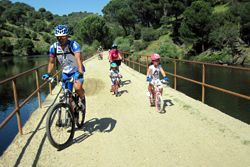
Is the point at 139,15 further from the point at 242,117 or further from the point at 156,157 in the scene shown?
the point at 156,157

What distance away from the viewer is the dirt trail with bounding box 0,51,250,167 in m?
4.87

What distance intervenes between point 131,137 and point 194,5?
58379 millimetres

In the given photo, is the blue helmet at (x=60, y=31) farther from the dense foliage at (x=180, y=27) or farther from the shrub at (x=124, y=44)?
the shrub at (x=124, y=44)

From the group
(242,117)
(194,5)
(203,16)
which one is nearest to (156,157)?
(242,117)

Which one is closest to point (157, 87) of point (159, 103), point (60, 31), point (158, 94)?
point (158, 94)

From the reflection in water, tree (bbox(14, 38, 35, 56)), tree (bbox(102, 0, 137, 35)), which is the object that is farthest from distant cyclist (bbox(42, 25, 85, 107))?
tree (bbox(14, 38, 35, 56))

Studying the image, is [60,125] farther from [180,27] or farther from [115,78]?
[180,27]

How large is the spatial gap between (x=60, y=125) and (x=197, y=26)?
180ft

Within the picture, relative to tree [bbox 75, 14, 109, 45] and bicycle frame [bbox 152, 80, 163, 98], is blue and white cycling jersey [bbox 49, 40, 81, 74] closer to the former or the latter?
bicycle frame [bbox 152, 80, 163, 98]

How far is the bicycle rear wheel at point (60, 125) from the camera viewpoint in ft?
16.8

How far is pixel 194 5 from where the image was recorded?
60219mm

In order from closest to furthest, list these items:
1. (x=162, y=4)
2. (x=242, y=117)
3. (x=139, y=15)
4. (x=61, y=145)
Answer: (x=61, y=145) < (x=242, y=117) < (x=162, y=4) < (x=139, y=15)

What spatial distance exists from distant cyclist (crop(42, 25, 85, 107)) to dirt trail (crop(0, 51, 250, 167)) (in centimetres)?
124

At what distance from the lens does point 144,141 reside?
5676 mm
